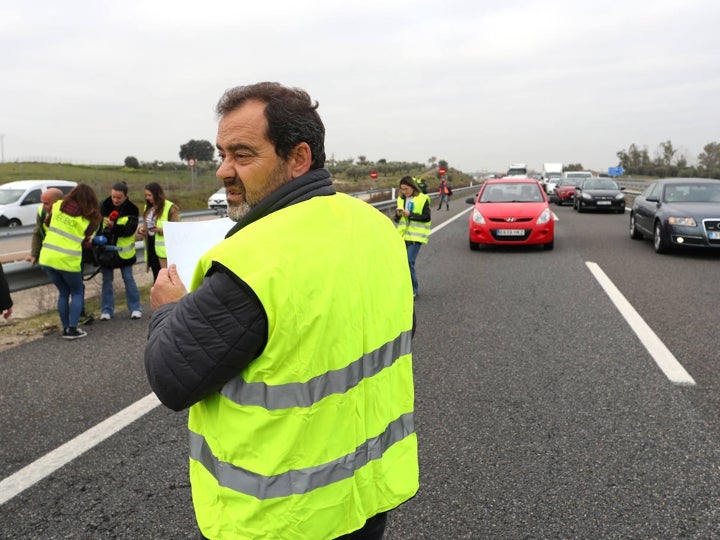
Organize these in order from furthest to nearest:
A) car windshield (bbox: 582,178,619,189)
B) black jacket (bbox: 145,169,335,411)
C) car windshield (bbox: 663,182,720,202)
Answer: car windshield (bbox: 582,178,619,189), car windshield (bbox: 663,182,720,202), black jacket (bbox: 145,169,335,411)

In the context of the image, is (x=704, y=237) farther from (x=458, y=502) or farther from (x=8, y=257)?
(x=8, y=257)

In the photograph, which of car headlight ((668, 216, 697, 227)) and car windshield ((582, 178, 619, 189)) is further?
car windshield ((582, 178, 619, 189))

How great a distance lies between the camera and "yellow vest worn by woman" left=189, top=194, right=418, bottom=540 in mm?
1350

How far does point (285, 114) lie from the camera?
1.52 m

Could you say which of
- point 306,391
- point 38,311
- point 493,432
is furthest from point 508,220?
point 306,391

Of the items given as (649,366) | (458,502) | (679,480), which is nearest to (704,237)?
(649,366)

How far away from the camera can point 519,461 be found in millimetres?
3492

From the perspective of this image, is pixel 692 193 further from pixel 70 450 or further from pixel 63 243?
pixel 70 450

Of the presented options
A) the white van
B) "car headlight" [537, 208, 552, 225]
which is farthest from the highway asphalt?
the white van

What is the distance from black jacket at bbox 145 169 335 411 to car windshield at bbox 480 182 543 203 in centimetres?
1324

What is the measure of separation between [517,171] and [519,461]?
58.5m

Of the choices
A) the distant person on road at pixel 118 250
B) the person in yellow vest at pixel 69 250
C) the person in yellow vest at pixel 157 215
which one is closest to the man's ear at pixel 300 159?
the person in yellow vest at pixel 69 250

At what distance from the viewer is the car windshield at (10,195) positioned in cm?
1884

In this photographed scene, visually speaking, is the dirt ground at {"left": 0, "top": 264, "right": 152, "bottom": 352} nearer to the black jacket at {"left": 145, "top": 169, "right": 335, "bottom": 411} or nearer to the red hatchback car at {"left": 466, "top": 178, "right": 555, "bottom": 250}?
the black jacket at {"left": 145, "top": 169, "right": 335, "bottom": 411}
